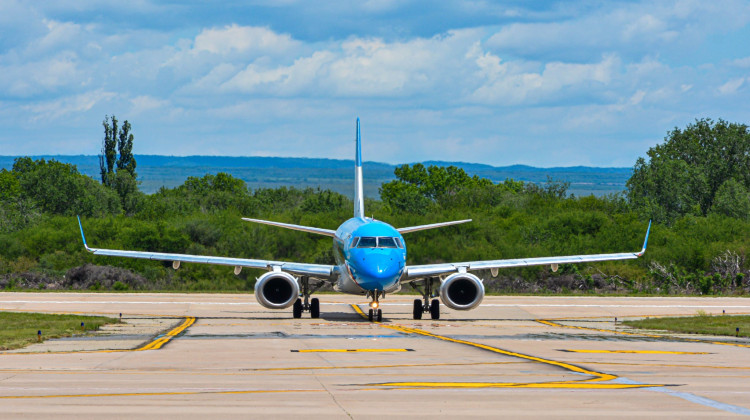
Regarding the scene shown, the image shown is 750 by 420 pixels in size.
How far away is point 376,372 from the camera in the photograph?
1702 cm

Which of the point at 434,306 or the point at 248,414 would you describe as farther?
the point at 434,306

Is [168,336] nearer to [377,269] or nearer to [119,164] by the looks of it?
[377,269]

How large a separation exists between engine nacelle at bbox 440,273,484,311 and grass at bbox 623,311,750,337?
505 centimetres

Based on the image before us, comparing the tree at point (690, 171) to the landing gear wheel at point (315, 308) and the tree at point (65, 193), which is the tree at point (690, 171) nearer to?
the tree at point (65, 193)

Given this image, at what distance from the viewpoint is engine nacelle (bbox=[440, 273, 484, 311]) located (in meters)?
34.1

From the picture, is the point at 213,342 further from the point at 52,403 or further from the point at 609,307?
the point at 609,307

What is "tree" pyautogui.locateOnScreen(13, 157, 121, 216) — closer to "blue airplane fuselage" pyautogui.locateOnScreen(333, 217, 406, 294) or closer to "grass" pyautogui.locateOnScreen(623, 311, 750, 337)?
"blue airplane fuselage" pyautogui.locateOnScreen(333, 217, 406, 294)

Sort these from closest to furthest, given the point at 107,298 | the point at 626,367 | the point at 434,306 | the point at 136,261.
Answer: the point at 626,367 < the point at 434,306 < the point at 107,298 < the point at 136,261

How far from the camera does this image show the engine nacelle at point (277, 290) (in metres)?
33.8

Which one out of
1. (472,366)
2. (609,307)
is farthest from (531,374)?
(609,307)

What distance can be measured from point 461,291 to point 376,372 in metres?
17.8

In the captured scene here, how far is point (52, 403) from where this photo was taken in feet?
41.7

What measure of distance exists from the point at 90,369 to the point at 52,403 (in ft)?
14.6

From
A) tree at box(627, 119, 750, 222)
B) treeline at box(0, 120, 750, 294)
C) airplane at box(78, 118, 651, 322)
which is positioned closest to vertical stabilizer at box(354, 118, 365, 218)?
airplane at box(78, 118, 651, 322)
